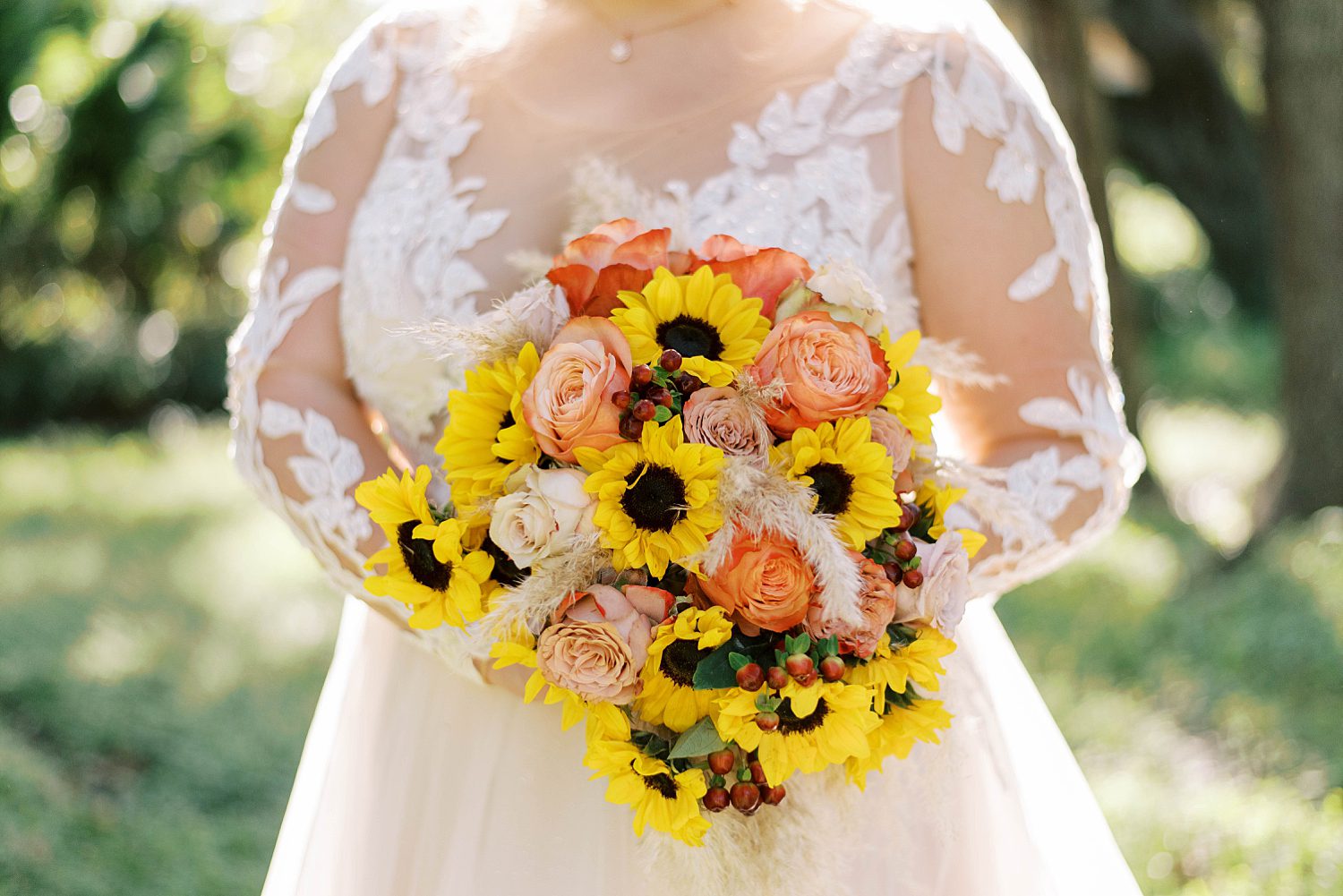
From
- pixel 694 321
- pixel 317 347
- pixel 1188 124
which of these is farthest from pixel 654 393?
pixel 1188 124

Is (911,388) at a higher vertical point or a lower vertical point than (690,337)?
lower

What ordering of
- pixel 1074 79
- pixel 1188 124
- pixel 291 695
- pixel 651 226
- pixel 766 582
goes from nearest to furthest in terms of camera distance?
pixel 766 582 → pixel 651 226 → pixel 291 695 → pixel 1074 79 → pixel 1188 124

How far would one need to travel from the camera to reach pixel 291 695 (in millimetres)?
6336

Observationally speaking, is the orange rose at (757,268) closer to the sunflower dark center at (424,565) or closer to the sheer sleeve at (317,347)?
the sunflower dark center at (424,565)

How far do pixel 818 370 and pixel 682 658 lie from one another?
34cm

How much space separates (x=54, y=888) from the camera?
4.41m

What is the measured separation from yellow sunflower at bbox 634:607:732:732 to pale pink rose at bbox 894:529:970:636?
0.22 metres

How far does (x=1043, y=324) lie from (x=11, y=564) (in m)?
7.28

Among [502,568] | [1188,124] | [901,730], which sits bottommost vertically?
[1188,124]

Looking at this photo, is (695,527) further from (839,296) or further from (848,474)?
(839,296)

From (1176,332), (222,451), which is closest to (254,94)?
(222,451)

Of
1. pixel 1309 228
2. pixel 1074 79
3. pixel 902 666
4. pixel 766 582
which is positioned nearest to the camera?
pixel 766 582

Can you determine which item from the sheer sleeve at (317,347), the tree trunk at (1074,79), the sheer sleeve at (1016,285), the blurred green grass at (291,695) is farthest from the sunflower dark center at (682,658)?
the tree trunk at (1074,79)

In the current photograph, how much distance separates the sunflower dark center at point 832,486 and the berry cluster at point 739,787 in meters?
0.29
